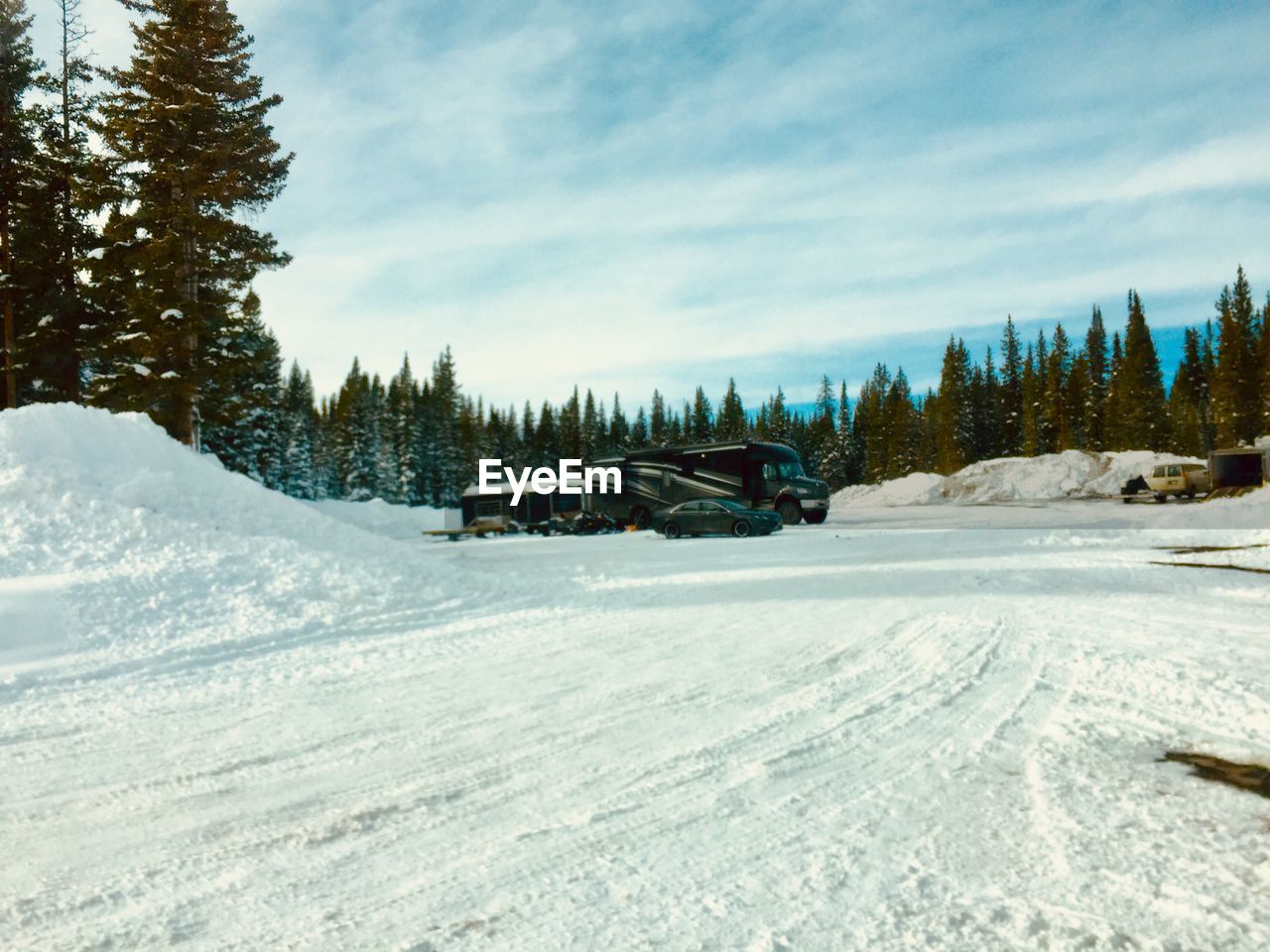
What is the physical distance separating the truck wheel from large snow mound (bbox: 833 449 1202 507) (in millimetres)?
25689

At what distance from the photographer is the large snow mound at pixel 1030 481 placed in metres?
50.0

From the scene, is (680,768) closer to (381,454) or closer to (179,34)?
(179,34)

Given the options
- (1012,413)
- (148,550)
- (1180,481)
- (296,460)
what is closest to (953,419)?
(1012,413)

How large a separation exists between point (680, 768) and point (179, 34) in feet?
97.5

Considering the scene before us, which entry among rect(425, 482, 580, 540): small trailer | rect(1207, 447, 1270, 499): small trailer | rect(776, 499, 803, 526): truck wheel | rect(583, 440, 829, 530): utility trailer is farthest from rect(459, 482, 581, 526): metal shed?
rect(1207, 447, 1270, 499): small trailer

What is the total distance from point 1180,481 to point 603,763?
135 feet

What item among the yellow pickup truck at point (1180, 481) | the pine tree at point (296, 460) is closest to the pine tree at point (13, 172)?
the pine tree at point (296, 460)

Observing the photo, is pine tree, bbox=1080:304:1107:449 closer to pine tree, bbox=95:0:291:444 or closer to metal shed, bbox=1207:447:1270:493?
metal shed, bbox=1207:447:1270:493

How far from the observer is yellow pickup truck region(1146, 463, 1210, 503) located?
118ft

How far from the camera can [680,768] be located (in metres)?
4.18

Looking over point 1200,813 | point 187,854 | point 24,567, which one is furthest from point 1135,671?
point 24,567

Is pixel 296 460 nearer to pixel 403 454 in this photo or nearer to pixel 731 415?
pixel 403 454

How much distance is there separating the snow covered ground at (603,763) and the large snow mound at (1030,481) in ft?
147

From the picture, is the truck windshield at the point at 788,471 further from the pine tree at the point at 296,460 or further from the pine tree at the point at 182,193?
the pine tree at the point at 296,460
